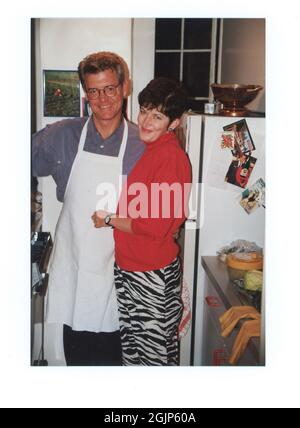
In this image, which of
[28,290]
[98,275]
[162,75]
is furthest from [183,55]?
[28,290]

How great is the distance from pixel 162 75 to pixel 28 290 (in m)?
0.67

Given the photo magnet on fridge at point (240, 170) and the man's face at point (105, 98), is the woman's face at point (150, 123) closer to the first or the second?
the man's face at point (105, 98)

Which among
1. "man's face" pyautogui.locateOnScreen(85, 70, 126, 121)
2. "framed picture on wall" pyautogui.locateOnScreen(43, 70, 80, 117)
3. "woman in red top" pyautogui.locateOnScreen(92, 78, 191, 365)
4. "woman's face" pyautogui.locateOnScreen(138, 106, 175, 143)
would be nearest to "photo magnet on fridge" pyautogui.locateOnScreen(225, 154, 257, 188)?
"woman in red top" pyautogui.locateOnScreen(92, 78, 191, 365)

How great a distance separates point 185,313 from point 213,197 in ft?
1.21

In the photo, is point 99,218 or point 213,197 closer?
point 99,218

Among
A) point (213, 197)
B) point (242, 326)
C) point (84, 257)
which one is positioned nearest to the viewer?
point (242, 326)

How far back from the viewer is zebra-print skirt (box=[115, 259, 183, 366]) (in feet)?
4.60

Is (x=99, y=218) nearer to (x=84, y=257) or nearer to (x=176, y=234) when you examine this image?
(x=84, y=257)

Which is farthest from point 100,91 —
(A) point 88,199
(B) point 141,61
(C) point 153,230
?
(C) point 153,230

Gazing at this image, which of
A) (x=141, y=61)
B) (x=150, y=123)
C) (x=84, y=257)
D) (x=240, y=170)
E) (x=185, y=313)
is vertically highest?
(x=141, y=61)

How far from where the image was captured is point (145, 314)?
141 centimetres

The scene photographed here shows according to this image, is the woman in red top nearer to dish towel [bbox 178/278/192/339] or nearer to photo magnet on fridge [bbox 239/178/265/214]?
dish towel [bbox 178/278/192/339]
